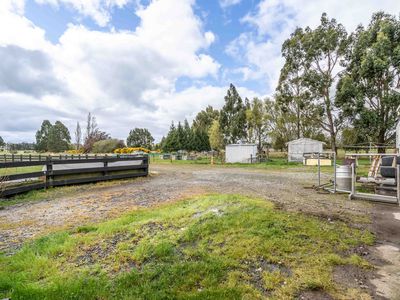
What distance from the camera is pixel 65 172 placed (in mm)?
8773

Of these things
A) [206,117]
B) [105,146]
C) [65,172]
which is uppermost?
[206,117]

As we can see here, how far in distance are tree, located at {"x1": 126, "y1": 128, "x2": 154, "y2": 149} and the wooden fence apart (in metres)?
55.8

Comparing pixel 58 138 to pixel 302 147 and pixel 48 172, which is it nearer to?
pixel 302 147

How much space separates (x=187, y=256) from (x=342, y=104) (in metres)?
23.9

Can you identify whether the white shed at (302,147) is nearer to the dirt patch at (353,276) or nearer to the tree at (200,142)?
the tree at (200,142)

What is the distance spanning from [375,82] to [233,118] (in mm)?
20048

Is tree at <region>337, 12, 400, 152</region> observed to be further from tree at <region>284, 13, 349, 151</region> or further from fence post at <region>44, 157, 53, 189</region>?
fence post at <region>44, 157, 53, 189</region>

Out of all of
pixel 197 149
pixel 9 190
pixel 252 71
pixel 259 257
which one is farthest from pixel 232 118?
pixel 259 257

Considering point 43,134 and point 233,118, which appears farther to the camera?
point 43,134

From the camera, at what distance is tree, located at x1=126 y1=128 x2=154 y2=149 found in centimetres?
6681

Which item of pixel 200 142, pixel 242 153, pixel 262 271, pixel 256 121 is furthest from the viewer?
pixel 200 142

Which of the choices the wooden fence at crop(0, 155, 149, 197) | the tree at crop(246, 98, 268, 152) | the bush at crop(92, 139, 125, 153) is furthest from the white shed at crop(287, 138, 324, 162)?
the bush at crop(92, 139, 125, 153)

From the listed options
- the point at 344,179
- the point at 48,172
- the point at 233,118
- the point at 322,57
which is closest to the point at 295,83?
the point at 322,57

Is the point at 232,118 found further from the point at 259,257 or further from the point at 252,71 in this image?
the point at 259,257
